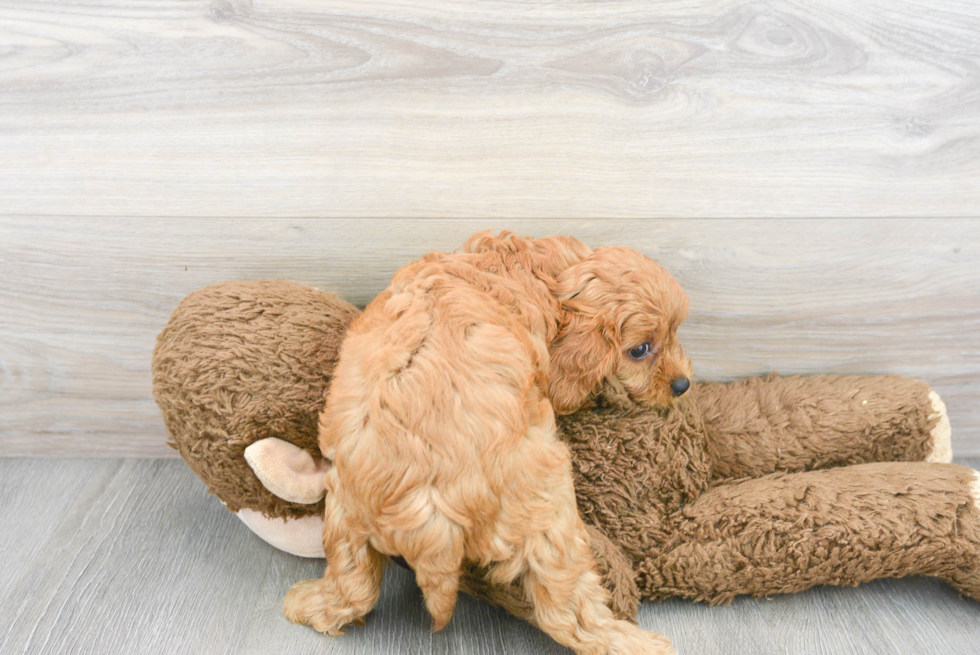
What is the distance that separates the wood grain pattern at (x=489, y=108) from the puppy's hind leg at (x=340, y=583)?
0.57m

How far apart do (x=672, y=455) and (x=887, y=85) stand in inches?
29.4

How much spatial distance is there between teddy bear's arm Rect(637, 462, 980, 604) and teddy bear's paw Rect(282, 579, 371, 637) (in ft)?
1.44

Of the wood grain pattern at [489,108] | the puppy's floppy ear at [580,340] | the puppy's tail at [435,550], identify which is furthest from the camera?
the wood grain pattern at [489,108]

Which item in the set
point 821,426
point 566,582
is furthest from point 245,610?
point 821,426

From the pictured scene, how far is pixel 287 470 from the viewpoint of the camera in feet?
3.38

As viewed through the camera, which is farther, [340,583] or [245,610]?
[245,610]

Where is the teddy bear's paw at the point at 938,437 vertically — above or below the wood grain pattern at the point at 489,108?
below

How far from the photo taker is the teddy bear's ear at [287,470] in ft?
3.32

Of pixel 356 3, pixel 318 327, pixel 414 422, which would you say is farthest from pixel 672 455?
pixel 356 3

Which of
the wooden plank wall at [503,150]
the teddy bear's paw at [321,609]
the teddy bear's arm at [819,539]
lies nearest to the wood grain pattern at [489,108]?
the wooden plank wall at [503,150]

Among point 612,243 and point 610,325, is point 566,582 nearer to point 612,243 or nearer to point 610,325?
point 610,325

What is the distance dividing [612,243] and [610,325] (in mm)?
324

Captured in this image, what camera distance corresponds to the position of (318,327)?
3.58ft

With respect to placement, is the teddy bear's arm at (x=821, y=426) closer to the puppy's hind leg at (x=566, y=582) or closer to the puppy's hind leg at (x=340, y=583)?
the puppy's hind leg at (x=566, y=582)
